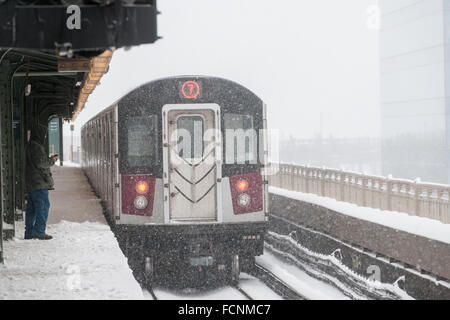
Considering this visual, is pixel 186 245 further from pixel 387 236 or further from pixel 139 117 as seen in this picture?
pixel 387 236

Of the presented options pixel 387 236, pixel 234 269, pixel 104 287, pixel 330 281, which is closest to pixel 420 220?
pixel 387 236

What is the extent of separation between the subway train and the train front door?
0.02 meters

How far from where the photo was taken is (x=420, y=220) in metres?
11.8

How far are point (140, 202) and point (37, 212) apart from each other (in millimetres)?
1616

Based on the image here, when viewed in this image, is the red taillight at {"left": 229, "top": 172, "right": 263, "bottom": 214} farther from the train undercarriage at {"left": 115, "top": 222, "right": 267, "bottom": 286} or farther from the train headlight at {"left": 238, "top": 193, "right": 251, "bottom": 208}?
the train undercarriage at {"left": 115, "top": 222, "right": 267, "bottom": 286}

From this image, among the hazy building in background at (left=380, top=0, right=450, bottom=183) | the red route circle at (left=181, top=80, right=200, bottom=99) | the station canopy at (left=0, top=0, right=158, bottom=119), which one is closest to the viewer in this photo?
the station canopy at (left=0, top=0, right=158, bottom=119)

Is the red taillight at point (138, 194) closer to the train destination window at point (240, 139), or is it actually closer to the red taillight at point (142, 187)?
the red taillight at point (142, 187)

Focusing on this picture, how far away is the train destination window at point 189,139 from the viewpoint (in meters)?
10.6

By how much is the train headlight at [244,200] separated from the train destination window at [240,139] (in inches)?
21.2

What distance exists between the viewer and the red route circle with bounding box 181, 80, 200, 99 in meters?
10.7

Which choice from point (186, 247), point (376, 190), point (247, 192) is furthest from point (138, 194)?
point (376, 190)

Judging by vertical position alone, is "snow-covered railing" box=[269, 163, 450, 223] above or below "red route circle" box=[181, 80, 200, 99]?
below

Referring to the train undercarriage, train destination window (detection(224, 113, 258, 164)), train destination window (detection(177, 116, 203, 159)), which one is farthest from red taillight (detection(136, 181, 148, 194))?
train destination window (detection(224, 113, 258, 164))

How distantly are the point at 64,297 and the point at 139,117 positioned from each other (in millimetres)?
4412
